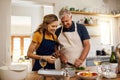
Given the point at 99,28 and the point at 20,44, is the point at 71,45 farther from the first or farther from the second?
the point at 20,44

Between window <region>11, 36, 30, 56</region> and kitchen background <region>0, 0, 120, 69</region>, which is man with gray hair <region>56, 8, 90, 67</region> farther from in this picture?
window <region>11, 36, 30, 56</region>

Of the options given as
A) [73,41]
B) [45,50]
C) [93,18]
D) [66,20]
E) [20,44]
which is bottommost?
[20,44]

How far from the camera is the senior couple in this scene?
1868 millimetres

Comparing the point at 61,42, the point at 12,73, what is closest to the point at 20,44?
the point at 61,42

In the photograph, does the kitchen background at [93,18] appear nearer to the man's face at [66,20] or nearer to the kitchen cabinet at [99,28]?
the kitchen cabinet at [99,28]

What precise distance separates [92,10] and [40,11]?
2485 millimetres

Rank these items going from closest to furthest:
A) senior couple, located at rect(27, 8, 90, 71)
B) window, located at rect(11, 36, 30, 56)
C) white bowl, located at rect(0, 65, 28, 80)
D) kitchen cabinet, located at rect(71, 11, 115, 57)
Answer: white bowl, located at rect(0, 65, 28, 80) → senior couple, located at rect(27, 8, 90, 71) → kitchen cabinet, located at rect(71, 11, 115, 57) → window, located at rect(11, 36, 30, 56)

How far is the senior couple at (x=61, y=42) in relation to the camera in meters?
1.87

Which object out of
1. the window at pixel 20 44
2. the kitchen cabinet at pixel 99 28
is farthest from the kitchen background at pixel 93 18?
the window at pixel 20 44

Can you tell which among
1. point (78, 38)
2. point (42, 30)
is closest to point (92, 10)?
point (78, 38)

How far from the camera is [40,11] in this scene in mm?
6254

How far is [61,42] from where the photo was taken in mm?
2213

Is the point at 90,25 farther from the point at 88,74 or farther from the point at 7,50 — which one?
the point at 88,74

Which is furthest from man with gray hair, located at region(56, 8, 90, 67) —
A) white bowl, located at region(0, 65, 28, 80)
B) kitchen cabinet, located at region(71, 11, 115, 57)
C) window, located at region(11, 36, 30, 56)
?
window, located at region(11, 36, 30, 56)
